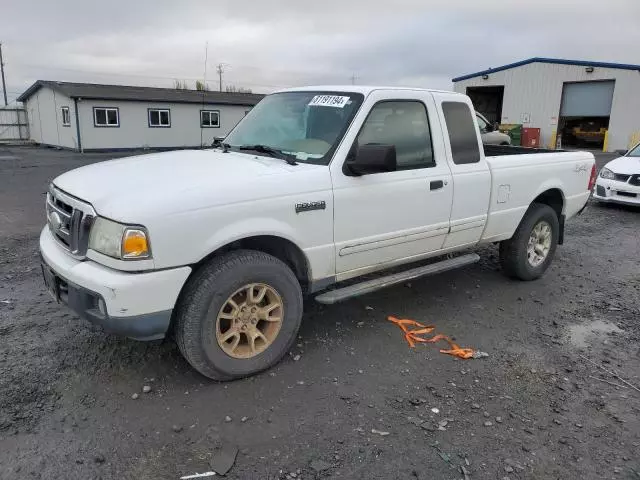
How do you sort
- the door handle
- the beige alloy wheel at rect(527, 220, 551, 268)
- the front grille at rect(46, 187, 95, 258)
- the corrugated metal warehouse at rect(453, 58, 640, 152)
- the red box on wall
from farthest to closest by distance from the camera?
1. the red box on wall
2. the corrugated metal warehouse at rect(453, 58, 640, 152)
3. the beige alloy wheel at rect(527, 220, 551, 268)
4. the door handle
5. the front grille at rect(46, 187, 95, 258)

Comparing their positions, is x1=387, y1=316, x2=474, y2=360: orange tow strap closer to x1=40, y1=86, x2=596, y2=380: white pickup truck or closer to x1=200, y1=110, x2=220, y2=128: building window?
x1=40, y1=86, x2=596, y2=380: white pickup truck

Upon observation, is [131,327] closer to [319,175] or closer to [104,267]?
[104,267]

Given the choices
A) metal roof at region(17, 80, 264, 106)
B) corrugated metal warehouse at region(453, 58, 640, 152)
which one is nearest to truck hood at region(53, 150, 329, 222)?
metal roof at region(17, 80, 264, 106)

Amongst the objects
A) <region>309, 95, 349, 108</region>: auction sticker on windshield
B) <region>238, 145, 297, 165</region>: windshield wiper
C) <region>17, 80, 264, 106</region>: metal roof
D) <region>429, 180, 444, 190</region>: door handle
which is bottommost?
<region>429, 180, 444, 190</region>: door handle

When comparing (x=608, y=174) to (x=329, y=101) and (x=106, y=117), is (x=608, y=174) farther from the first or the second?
(x=106, y=117)

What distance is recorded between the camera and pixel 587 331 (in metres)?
4.66

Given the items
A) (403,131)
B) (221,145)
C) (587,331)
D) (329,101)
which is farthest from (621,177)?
(221,145)

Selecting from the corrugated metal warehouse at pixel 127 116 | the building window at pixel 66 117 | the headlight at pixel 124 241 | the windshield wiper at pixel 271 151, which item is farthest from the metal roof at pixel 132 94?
the headlight at pixel 124 241

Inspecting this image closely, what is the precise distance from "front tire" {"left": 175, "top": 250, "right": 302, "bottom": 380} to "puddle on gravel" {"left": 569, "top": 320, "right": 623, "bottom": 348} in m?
2.47

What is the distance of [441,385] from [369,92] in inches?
91.8

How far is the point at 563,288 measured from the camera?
578 cm

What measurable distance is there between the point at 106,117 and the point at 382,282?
25368 millimetres

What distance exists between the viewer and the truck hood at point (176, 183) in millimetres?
3109

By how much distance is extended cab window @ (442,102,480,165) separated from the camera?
15.5 feet
